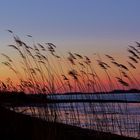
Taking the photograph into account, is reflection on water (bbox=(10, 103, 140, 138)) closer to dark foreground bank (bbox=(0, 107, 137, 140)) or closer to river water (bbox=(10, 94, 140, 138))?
river water (bbox=(10, 94, 140, 138))

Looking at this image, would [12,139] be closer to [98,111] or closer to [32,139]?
[32,139]

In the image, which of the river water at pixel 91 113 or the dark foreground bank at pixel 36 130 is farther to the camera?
the river water at pixel 91 113

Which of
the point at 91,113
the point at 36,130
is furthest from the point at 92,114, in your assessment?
the point at 36,130

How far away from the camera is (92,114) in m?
9.74

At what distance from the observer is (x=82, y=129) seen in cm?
1090

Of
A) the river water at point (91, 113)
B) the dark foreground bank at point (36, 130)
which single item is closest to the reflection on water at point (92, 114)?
the river water at point (91, 113)

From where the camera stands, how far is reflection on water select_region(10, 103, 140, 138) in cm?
951

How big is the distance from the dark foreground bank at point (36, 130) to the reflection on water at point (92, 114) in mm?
123

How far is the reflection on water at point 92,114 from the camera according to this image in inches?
374

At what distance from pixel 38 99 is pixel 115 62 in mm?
1500

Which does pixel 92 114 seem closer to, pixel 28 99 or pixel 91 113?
pixel 91 113

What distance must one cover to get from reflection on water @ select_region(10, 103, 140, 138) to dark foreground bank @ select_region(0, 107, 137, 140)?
0.40 ft

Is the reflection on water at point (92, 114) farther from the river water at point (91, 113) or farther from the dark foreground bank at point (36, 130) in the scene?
the dark foreground bank at point (36, 130)

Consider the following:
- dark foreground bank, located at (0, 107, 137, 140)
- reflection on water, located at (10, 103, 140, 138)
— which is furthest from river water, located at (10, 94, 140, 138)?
dark foreground bank, located at (0, 107, 137, 140)
